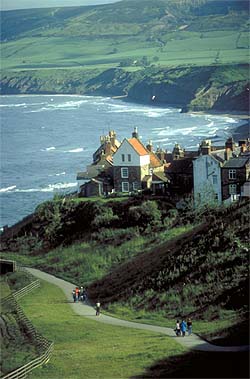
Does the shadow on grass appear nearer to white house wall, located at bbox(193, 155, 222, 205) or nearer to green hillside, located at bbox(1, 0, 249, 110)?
white house wall, located at bbox(193, 155, 222, 205)

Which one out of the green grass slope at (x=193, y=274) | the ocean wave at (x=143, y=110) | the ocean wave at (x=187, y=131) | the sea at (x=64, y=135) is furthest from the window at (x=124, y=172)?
the ocean wave at (x=143, y=110)

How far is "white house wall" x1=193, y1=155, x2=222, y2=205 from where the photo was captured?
31297 mm

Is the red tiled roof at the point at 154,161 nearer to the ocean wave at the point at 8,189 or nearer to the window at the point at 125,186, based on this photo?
the window at the point at 125,186

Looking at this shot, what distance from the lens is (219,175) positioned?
104 feet

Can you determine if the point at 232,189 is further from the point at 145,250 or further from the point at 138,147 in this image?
the point at 138,147

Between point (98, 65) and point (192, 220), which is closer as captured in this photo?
point (192, 220)

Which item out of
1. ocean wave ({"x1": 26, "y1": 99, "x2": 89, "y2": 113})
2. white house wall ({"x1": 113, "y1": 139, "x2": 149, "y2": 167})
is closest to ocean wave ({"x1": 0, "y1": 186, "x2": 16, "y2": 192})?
white house wall ({"x1": 113, "y1": 139, "x2": 149, "y2": 167})

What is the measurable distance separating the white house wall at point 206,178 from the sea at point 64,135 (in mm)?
12543

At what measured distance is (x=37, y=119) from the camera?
96750 mm

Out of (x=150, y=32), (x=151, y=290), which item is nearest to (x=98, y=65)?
(x=150, y=32)

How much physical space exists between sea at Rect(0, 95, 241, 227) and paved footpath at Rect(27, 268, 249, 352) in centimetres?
1429

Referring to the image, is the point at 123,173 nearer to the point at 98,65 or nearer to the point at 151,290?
the point at 151,290

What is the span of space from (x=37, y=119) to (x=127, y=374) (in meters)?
80.4

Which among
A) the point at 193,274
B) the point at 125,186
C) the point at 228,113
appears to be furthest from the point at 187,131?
the point at 193,274
